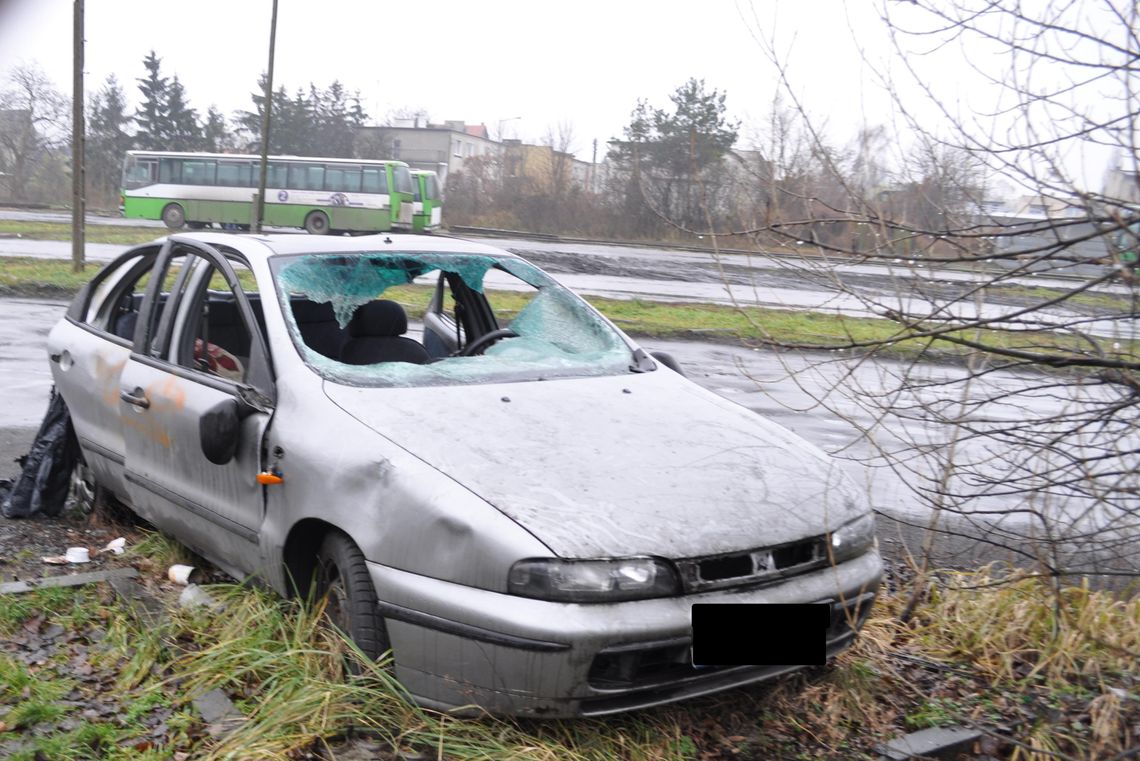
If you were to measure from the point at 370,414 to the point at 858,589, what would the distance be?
1.74 m

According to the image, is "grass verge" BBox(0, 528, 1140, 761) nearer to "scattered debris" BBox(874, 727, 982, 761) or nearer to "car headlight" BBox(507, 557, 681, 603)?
"scattered debris" BBox(874, 727, 982, 761)

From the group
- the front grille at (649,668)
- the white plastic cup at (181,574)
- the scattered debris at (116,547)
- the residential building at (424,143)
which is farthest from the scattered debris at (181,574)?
the residential building at (424,143)

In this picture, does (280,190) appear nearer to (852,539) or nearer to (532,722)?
(852,539)

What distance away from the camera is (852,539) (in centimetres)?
344

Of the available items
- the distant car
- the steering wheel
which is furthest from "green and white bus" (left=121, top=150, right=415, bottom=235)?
the steering wheel

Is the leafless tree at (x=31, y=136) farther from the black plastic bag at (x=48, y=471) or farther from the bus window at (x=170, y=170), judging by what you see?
the black plastic bag at (x=48, y=471)

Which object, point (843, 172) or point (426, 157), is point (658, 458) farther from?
point (426, 157)

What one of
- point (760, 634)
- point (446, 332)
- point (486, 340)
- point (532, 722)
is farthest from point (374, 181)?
point (760, 634)

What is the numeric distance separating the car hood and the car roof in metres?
1.04

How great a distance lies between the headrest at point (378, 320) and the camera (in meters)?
4.92

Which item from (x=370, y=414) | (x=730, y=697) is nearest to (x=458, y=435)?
(x=370, y=414)

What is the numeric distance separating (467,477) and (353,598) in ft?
1.85

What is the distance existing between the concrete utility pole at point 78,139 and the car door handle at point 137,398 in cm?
1372

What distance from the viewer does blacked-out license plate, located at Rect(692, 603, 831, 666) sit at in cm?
297
